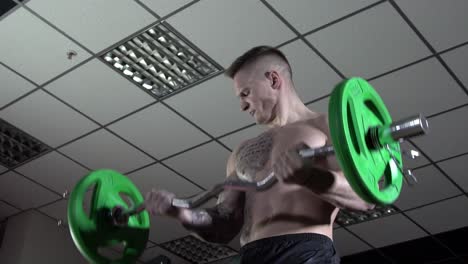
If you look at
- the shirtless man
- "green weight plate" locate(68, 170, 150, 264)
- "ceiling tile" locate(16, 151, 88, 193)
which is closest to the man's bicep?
the shirtless man

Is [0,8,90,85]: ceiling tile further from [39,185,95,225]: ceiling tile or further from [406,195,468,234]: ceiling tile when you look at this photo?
[406,195,468,234]: ceiling tile

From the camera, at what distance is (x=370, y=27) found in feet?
11.8

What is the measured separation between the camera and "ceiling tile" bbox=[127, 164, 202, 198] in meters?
4.96

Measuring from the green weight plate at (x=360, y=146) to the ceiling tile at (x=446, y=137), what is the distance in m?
2.43

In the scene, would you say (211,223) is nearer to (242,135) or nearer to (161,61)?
(161,61)

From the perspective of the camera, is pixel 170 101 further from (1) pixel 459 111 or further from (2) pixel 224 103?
(1) pixel 459 111

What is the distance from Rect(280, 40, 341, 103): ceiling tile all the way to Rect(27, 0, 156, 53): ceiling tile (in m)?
0.74

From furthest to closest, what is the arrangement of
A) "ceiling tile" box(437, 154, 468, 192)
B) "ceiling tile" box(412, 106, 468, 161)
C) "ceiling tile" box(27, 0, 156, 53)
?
"ceiling tile" box(437, 154, 468, 192)
"ceiling tile" box(412, 106, 468, 161)
"ceiling tile" box(27, 0, 156, 53)

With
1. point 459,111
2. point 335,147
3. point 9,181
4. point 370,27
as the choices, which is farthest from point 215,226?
point 9,181

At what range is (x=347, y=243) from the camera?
19.0ft

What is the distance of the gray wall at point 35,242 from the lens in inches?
219

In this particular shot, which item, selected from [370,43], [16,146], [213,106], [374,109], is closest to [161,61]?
[213,106]

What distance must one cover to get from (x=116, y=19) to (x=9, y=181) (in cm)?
212

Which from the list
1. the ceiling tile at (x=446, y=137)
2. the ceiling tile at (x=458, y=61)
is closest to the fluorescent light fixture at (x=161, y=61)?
the ceiling tile at (x=458, y=61)
